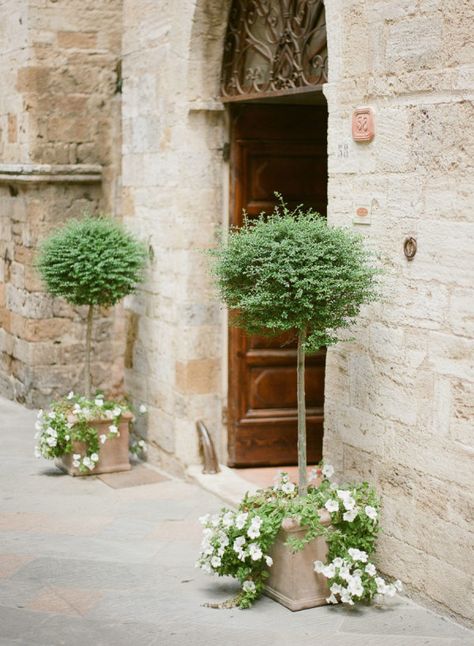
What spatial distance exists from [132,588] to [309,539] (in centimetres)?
95

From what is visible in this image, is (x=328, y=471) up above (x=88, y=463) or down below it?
above

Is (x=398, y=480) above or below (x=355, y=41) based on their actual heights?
below

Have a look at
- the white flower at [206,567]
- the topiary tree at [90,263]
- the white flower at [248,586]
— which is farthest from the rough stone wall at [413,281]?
the topiary tree at [90,263]

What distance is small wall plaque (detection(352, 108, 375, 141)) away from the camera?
516cm

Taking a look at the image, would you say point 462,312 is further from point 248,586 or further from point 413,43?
point 248,586

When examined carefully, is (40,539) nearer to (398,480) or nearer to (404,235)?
(398,480)

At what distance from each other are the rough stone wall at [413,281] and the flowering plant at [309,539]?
0.70 ft

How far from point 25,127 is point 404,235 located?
16.2 feet

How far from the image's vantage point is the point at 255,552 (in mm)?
4863

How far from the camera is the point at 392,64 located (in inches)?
198

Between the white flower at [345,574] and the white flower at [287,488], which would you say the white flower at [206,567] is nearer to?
the white flower at [287,488]

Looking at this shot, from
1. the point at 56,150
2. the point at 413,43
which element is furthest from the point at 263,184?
the point at 56,150

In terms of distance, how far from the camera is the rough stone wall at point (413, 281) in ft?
15.3

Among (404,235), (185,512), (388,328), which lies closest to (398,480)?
(388,328)
